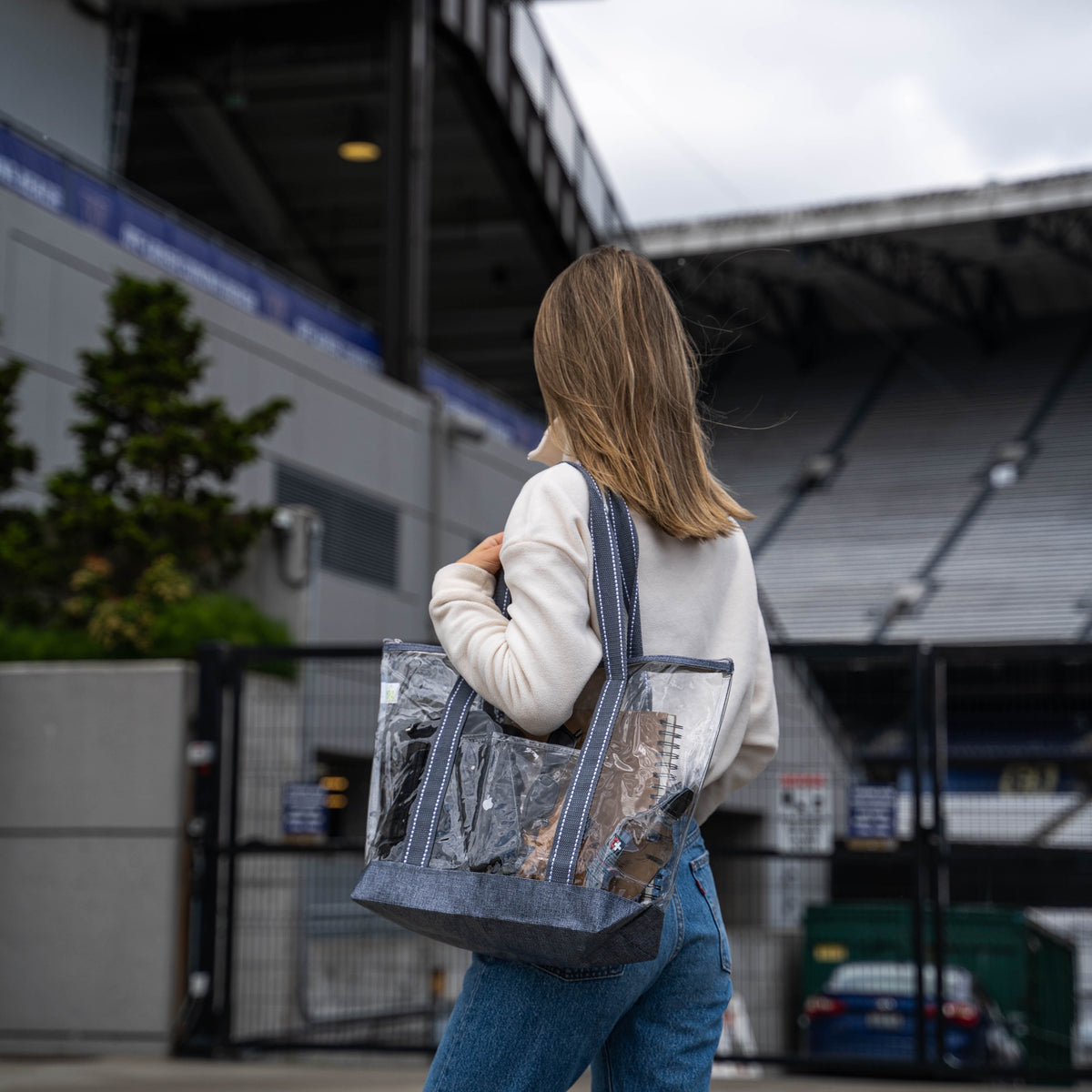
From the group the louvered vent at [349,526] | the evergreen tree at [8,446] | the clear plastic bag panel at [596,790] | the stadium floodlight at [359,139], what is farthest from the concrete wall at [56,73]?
the clear plastic bag panel at [596,790]

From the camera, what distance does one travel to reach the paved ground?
6715mm

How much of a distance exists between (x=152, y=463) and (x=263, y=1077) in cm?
392

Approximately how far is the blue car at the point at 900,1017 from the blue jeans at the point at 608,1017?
5509mm

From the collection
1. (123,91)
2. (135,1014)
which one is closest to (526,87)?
(123,91)

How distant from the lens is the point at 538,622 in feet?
6.12

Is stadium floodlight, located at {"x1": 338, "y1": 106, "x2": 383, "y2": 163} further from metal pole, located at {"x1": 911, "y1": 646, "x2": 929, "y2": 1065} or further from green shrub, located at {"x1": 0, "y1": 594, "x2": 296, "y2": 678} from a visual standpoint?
metal pole, located at {"x1": 911, "y1": 646, "x2": 929, "y2": 1065}

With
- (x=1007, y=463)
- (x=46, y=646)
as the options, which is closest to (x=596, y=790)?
(x=46, y=646)

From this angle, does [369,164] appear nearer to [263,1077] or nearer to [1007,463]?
[1007,463]

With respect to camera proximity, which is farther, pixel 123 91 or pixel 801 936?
pixel 123 91

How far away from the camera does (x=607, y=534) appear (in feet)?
6.34

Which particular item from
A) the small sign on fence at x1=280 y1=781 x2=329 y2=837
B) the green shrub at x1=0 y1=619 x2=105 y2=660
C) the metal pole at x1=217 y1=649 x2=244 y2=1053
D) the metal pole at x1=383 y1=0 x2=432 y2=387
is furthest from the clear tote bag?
the metal pole at x1=383 y1=0 x2=432 y2=387

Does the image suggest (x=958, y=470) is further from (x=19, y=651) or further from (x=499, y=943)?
(x=499, y=943)

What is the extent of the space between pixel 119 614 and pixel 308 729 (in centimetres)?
139

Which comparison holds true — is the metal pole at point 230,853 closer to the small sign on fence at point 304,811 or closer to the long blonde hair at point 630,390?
the small sign on fence at point 304,811
